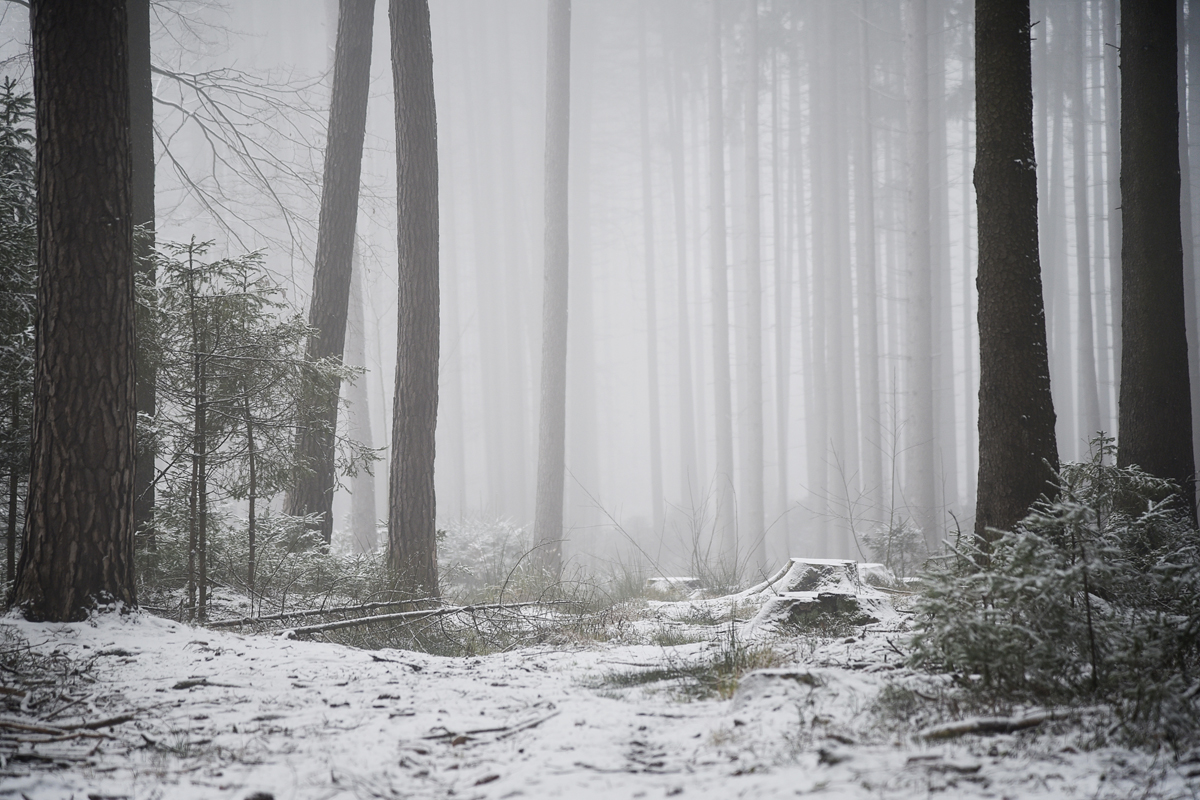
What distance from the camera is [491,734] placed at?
271 centimetres

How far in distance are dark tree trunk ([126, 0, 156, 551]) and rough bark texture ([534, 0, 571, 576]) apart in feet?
22.3

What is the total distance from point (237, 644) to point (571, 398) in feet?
88.9

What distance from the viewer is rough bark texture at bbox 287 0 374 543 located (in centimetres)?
842

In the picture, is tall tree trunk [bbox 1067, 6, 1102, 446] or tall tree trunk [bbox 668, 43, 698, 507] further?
tall tree trunk [bbox 668, 43, 698, 507]

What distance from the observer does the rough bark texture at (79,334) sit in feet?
13.4

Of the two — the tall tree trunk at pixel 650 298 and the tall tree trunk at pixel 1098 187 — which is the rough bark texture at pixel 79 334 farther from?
the tall tree trunk at pixel 1098 187

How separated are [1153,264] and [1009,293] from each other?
4.38m

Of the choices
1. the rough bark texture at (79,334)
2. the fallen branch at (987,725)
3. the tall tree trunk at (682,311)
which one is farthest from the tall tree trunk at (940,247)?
the rough bark texture at (79,334)

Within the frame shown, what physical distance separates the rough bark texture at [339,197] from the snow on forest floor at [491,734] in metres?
4.80

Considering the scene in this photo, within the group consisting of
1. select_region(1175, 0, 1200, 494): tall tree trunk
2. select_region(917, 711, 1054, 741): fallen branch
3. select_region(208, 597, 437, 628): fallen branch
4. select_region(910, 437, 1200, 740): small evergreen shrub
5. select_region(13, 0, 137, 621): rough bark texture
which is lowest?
select_region(208, 597, 437, 628): fallen branch

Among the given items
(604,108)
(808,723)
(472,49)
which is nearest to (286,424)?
(808,723)

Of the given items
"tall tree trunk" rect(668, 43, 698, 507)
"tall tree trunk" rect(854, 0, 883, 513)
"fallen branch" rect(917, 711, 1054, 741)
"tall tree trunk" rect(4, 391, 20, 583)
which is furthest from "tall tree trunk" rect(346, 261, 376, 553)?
"tall tree trunk" rect(854, 0, 883, 513)

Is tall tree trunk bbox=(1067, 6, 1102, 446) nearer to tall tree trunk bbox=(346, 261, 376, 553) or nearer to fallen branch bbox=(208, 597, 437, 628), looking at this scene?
tall tree trunk bbox=(346, 261, 376, 553)

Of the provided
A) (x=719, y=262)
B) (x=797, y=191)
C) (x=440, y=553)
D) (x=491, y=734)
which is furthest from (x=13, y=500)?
(x=797, y=191)
